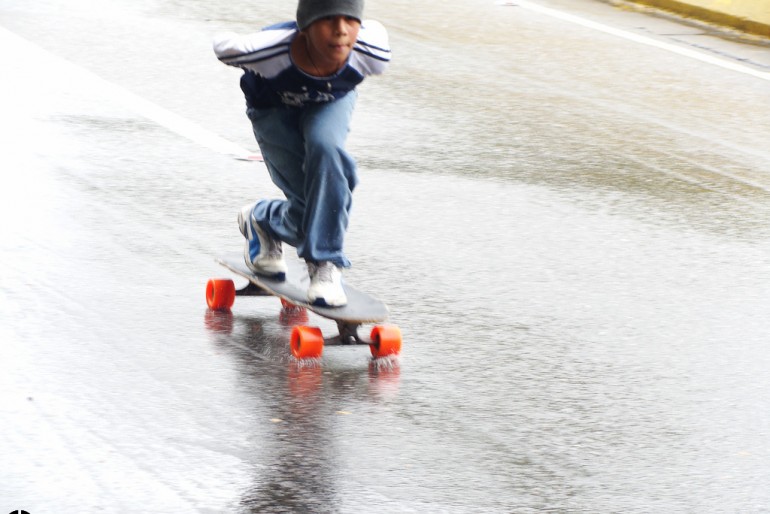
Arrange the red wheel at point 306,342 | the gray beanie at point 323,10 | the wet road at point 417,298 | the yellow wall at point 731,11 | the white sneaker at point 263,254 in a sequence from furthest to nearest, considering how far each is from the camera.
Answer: the yellow wall at point 731,11
the white sneaker at point 263,254
the red wheel at point 306,342
the gray beanie at point 323,10
the wet road at point 417,298

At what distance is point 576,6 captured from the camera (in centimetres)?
1553

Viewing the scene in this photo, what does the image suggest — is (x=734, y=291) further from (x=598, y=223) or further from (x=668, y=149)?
(x=668, y=149)

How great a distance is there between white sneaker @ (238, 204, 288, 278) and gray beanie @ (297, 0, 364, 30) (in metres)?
1.05

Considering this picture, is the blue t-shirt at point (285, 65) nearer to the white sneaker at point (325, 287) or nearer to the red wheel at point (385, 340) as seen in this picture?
the white sneaker at point (325, 287)

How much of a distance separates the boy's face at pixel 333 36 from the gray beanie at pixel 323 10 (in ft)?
0.06

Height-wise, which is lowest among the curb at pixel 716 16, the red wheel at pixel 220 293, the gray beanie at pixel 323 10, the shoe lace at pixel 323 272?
the red wheel at pixel 220 293

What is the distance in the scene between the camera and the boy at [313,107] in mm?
5727

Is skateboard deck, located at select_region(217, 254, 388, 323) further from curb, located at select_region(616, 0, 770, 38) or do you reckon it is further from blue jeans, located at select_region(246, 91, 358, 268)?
curb, located at select_region(616, 0, 770, 38)

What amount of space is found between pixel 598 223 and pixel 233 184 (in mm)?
1994

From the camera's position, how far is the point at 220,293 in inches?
251

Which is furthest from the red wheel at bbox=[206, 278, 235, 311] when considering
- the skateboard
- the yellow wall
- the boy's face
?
the yellow wall

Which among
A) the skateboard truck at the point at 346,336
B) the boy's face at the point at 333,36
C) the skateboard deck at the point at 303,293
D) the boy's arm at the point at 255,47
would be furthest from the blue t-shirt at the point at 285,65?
the skateboard truck at the point at 346,336

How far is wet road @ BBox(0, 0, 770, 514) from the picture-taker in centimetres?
484

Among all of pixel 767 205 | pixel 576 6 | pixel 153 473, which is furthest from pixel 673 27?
pixel 153 473
